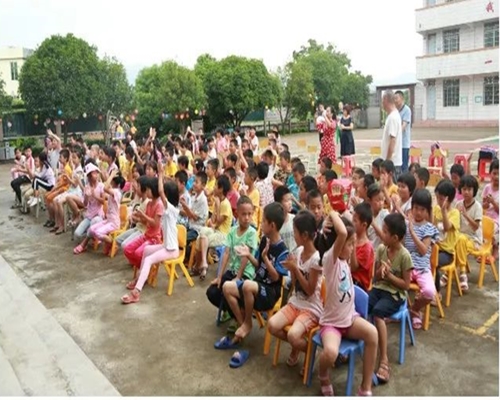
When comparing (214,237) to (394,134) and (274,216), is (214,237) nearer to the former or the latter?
(274,216)

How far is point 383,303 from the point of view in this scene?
3684mm

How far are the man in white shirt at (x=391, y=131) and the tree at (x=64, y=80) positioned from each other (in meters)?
18.1

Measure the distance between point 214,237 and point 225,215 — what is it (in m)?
0.28

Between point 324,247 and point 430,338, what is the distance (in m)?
1.38

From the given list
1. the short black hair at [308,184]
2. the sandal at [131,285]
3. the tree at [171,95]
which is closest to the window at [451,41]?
the tree at [171,95]

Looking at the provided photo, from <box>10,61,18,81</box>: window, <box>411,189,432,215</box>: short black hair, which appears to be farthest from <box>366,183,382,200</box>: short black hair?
<box>10,61,18,81</box>: window

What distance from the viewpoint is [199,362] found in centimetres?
390

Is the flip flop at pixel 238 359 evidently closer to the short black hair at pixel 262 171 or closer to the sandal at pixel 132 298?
the sandal at pixel 132 298

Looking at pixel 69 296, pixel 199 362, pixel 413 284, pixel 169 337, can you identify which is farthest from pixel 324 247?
pixel 69 296

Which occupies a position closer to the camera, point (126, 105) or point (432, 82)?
point (126, 105)

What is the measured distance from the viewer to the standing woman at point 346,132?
37.2ft

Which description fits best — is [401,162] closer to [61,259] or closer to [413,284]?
[413,284]

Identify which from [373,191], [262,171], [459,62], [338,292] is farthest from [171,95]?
[338,292]

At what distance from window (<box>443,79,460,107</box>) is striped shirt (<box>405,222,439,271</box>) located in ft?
89.0
